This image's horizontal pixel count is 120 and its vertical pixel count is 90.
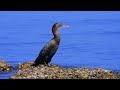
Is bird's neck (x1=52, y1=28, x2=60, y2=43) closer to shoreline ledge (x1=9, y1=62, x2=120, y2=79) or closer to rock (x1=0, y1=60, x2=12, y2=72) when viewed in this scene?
shoreline ledge (x1=9, y1=62, x2=120, y2=79)

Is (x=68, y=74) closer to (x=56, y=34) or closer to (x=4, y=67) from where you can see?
(x=56, y=34)

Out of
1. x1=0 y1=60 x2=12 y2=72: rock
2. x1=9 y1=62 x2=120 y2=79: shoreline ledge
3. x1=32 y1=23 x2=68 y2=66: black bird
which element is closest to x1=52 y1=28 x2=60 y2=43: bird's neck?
x1=32 y1=23 x2=68 y2=66: black bird

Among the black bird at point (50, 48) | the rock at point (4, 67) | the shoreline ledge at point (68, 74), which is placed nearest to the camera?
the shoreline ledge at point (68, 74)

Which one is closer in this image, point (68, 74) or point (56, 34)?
point (68, 74)

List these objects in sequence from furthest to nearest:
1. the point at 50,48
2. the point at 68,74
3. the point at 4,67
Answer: the point at 4,67 < the point at 50,48 < the point at 68,74

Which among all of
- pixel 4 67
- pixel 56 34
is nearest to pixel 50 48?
pixel 56 34

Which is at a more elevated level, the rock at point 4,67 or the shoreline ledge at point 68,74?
the shoreline ledge at point 68,74

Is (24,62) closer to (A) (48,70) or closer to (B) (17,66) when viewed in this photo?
(B) (17,66)

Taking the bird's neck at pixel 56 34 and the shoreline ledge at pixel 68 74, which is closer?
the shoreline ledge at pixel 68 74

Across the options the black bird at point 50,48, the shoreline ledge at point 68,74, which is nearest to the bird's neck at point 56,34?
the black bird at point 50,48

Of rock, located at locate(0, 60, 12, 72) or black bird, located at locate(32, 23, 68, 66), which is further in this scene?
rock, located at locate(0, 60, 12, 72)

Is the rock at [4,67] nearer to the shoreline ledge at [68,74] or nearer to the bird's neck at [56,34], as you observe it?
the bird's neck at [56,34]
